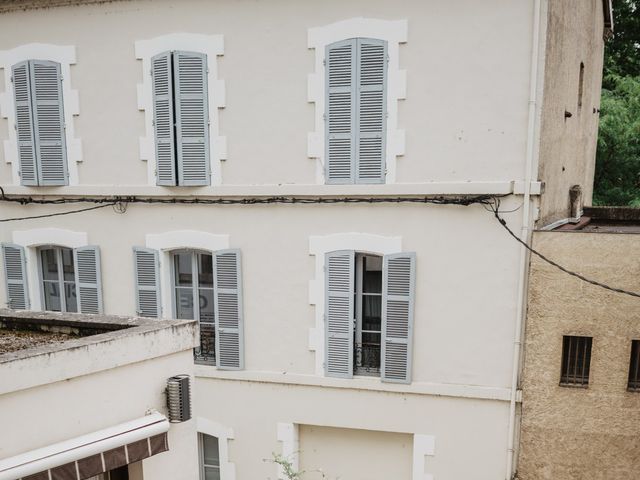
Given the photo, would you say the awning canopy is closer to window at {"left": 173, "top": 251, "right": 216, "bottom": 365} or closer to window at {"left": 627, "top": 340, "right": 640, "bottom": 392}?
window at {"left": 173, "top": 251, "right": 216, "bottom": 365}

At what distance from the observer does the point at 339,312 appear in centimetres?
721

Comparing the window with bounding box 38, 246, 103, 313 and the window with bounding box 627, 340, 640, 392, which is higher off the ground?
the window with bounding box 38, 246, 103, 313

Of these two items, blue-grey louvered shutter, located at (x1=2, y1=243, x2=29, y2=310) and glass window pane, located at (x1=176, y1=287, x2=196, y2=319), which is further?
blue-grey louvered shutter, located at (x1=2, y1=243, x2=29, y2=310)

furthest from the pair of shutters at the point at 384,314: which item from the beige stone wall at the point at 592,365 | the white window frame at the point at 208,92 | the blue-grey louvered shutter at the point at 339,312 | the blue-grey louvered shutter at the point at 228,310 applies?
the white window frame at the point at 208,92

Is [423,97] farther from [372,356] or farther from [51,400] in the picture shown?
[51,400]

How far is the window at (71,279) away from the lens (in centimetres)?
805

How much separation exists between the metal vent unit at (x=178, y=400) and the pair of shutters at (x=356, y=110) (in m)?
3.52

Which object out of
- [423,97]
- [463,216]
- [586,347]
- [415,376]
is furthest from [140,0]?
[586,347]

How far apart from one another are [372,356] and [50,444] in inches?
177

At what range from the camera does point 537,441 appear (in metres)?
6.80

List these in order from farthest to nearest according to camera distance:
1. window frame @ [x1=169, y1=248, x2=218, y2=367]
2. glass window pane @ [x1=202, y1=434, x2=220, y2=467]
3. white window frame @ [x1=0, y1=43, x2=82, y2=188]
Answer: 1. glass window pane @ [x1=202, y1=434, x2=220, y2=467]
2. window frame @ [x1=169, y1=248, x2=218, y2=367]
3. white window frame @ [x1=0, y1=43, x2=82, y2=188]

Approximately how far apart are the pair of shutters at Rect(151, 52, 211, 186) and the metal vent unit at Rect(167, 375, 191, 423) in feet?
11.9

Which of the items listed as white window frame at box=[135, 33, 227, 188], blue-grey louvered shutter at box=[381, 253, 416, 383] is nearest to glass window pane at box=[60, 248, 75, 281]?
white window frame at box=[135, 33, 227, 188]

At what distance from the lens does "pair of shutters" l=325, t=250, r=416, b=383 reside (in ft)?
22.7
